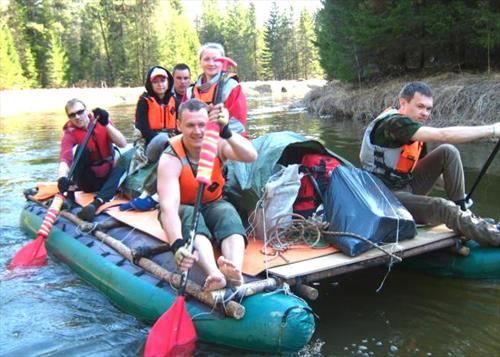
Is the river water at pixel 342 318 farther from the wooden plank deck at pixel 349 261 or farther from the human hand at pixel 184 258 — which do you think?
the human hand at pixel 184 258

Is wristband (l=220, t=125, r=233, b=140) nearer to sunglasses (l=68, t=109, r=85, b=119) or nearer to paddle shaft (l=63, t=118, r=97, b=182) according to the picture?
paddle shaft (l=63, t=118, r=97, b=182)

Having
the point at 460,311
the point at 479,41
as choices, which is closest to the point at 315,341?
the point at 460,311

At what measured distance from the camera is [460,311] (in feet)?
14.0

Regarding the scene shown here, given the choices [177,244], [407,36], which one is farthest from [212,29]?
[177,244]

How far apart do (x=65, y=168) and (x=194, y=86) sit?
208 cm

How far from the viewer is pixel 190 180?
4168mm

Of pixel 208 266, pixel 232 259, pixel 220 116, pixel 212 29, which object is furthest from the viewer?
pixel 212 29

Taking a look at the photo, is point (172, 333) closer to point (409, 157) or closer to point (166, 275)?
point (166, 275)

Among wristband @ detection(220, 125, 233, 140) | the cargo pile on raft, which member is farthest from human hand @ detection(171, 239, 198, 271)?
wristband @ detection(220, 125, 233, 140)

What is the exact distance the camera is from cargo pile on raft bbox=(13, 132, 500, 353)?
3.64m

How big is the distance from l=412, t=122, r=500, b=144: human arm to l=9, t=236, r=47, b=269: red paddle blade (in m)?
4.03

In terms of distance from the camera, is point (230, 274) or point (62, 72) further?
point (62, 72)

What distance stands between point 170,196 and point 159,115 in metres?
2.82

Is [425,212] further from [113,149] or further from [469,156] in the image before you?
[469,156]
